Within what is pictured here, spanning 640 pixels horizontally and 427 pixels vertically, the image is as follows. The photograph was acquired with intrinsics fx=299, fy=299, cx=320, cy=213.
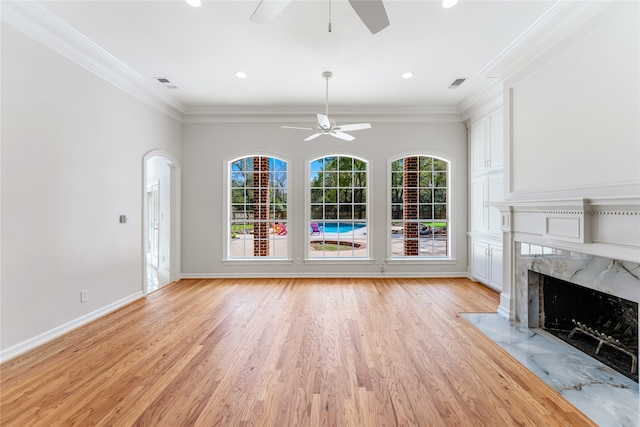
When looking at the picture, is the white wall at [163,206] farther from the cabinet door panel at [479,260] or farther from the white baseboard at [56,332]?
the cabinet door panel at [479,260]

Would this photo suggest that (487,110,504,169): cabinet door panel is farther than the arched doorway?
No

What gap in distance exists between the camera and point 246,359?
8.56ft

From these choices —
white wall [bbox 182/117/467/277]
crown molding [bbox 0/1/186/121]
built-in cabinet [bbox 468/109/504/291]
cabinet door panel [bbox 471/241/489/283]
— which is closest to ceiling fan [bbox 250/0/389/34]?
crown molding [bbox 0/1/186/121]

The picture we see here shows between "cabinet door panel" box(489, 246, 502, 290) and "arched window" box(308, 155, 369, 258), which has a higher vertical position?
"arched window" box(308, 155, 369, 258)

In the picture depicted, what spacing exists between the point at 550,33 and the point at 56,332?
572cm

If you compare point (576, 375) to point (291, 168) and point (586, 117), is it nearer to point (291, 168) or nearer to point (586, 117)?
point (586, 117)

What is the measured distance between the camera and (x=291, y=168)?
224 inches

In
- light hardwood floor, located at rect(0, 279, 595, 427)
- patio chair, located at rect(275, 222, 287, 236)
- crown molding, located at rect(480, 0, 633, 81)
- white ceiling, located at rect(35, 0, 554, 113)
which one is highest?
white ceiling, located at rect(35, 0, 554, 113)

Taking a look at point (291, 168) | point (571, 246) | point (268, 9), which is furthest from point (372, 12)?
point (291, 168)

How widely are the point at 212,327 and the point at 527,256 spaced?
3.59 meters

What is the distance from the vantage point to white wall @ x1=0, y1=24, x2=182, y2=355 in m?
2.67

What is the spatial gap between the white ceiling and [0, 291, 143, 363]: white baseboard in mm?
3089

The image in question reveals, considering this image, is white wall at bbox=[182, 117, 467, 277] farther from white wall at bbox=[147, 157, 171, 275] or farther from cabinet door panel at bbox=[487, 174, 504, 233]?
cabinet door panel at bbox=[487, 174, 504, 233]

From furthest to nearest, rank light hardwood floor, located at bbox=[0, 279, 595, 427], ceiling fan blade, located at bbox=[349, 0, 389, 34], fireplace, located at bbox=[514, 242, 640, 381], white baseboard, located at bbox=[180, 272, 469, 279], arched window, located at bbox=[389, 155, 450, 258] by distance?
arched window, located at bbox=[389, 155, 450, 258]
white baseboard, located at bbox=[180, 272, 469, 279]
fireplace, located at bbox=[514, 242, 640, 381]
light hardwood floor, located at bbox=[0, 279, 595, 427]
ceiling fan blade, located at bbox=[349, 0, 389, 34]
